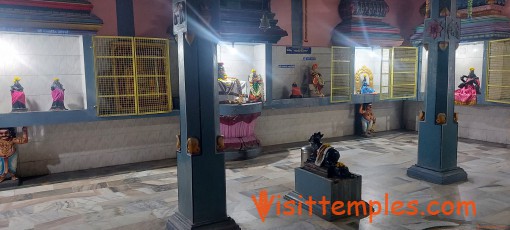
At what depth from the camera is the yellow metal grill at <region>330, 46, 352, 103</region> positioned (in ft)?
34.6

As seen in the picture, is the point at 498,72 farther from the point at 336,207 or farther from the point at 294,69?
the point at 336,207

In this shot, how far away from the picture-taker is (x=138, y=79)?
7875 mm

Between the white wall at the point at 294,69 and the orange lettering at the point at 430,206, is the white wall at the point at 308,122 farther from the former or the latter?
the orange lettering at the point at 430,206

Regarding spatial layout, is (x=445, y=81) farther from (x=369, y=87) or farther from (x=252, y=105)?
(x=369, y=87)

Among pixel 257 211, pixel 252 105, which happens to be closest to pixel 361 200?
pixel 257 211

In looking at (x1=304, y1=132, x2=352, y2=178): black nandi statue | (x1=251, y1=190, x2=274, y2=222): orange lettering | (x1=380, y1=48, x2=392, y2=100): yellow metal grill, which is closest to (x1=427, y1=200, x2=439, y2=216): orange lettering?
(x1=304, y1=132, x2=352, y2=178): black nandi statue

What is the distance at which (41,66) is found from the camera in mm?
7602

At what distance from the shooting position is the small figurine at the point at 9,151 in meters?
6.93

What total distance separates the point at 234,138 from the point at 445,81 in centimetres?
451

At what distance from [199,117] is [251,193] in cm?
243

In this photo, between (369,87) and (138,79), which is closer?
(138,79)

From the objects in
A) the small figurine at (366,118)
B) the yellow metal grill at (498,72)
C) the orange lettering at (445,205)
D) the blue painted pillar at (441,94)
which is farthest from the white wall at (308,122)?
the orange lettering at (445,205)

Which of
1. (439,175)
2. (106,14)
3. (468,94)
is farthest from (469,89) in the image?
(106,14)

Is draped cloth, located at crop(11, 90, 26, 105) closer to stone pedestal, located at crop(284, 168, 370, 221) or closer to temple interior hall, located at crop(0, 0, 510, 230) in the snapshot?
temple interior hall, located at crop(0, 0, 510, 230)
